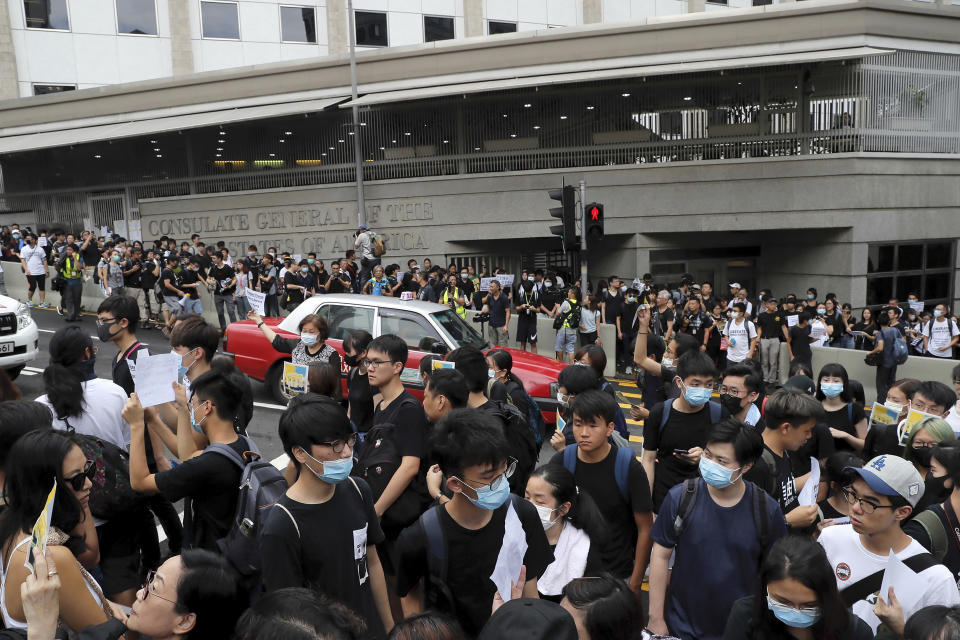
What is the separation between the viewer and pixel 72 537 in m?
3.22

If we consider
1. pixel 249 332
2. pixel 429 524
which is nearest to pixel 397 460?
pixel 429 524

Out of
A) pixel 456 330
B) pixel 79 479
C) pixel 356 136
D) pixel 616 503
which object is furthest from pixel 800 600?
pixel 356 136

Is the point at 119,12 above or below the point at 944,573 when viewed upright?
above

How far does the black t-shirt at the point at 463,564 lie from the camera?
118 inches

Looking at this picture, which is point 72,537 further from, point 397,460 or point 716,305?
point 716,305

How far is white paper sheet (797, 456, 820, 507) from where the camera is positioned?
4227 millimetres

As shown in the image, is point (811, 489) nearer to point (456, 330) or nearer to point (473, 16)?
point (456, 330)

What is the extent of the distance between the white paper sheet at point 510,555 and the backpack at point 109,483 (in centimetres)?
199

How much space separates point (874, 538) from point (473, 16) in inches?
1142

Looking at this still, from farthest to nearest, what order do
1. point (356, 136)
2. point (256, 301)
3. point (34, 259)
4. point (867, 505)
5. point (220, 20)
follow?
point (220, 20), point (356, 136), point (34, 259), point (256, 301), point (867, 505)

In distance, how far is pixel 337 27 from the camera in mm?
28984

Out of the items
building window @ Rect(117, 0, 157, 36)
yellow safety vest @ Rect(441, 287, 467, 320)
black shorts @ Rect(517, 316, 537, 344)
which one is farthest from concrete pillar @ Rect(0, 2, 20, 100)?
black shorts @ Rect(517, 316, 537, 344)

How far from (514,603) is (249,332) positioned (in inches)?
368

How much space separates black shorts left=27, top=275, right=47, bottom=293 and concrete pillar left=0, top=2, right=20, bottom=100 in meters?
12.5
